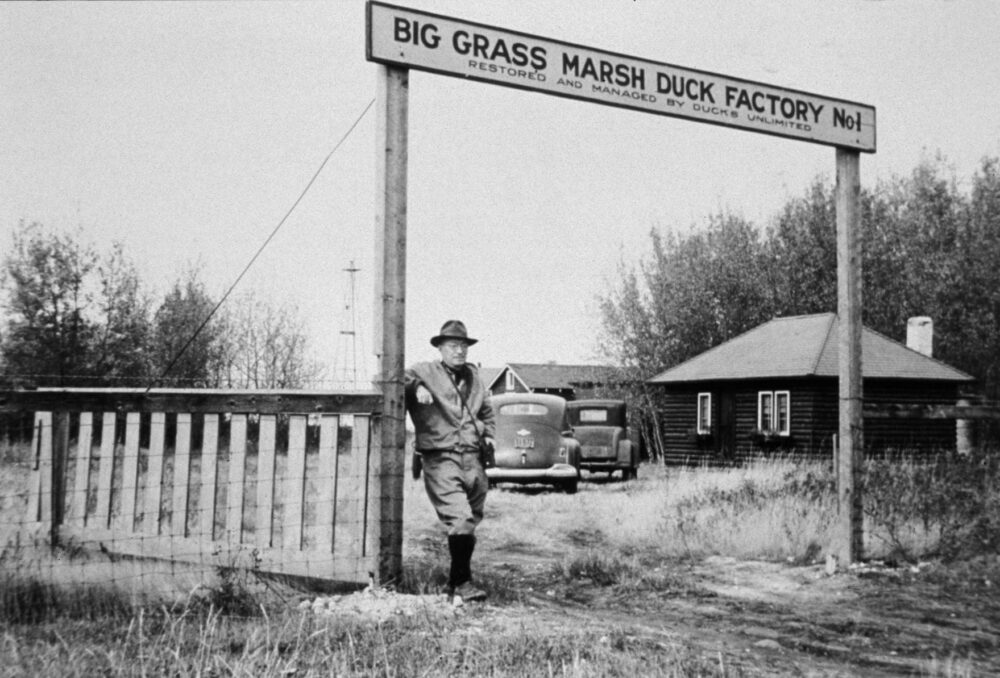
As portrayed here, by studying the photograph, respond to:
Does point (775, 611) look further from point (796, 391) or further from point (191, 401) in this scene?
point (796, 391)

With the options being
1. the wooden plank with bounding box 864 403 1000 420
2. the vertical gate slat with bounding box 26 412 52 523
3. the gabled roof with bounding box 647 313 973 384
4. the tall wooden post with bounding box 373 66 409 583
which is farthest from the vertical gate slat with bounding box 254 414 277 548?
the gabled roof with bounding box 647 313 973 384

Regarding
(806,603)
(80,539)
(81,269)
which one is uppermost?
(81,269)

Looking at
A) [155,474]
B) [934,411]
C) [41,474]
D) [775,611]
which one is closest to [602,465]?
[934,411]

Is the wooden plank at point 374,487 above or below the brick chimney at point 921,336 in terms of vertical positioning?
below

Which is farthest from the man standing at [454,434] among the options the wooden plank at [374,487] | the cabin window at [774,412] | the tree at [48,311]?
the cabin window at [774,412]

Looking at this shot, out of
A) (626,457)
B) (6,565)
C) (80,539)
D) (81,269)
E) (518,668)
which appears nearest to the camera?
(518,668)

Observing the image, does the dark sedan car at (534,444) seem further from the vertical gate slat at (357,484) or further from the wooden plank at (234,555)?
the wooden plank at (234,555)

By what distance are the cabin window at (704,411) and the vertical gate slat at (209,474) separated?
1091 inches

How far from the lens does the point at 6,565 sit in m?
5.24

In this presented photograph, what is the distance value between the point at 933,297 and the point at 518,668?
42.2m

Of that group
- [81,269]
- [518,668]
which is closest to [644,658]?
[518,668]

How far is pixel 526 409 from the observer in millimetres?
18234

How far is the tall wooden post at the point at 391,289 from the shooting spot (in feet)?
20.0

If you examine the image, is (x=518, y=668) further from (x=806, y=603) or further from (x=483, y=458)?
(x=806, y=603)
